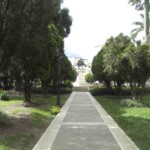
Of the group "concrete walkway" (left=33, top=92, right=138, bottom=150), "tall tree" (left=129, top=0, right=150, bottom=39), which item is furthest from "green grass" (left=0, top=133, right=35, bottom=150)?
"tall tree" (left=129, top=0, right=150, bottom=39)

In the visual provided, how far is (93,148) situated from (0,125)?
18.6 feet

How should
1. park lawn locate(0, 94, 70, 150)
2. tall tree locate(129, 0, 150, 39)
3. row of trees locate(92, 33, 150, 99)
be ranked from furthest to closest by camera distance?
tall tree locate(129, 0, 150, 39), row of trees locate(92, 33, 150, 99), park lawn locate(0, 94, 70, 150)

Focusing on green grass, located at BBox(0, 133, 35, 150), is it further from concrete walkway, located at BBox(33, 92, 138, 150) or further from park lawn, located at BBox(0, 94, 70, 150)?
concrete walkway, located at BBox(33, 92, 138, 150)

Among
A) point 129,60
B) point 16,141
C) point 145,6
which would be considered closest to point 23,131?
point 16,141

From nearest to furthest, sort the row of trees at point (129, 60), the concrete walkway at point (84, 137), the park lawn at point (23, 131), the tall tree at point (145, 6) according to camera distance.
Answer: the concrete walkway at point (84, 137)
the park lawn at point (23, 131)
the row of trees at point (129, 60)
the tall tree at point (145, 6)

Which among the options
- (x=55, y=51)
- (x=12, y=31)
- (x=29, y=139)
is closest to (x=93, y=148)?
(x=29, y=139)

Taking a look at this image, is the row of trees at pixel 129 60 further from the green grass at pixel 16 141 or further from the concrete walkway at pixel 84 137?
the green grass at pixel 16 141

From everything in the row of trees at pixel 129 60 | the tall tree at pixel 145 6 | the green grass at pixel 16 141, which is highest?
the tall tree at pixel 145 6

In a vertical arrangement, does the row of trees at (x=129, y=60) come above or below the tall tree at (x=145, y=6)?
below

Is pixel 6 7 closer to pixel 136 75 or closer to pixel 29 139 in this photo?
pixel 29 139

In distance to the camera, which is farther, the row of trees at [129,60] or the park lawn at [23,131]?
the row of trees at [129,60]

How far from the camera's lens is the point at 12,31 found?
15.7m

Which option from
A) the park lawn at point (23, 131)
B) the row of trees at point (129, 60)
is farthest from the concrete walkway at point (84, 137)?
the row of trees at point (129, 60)

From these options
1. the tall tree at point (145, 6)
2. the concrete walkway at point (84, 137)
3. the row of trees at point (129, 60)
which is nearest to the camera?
the concrete walkway at point (84, 137)
